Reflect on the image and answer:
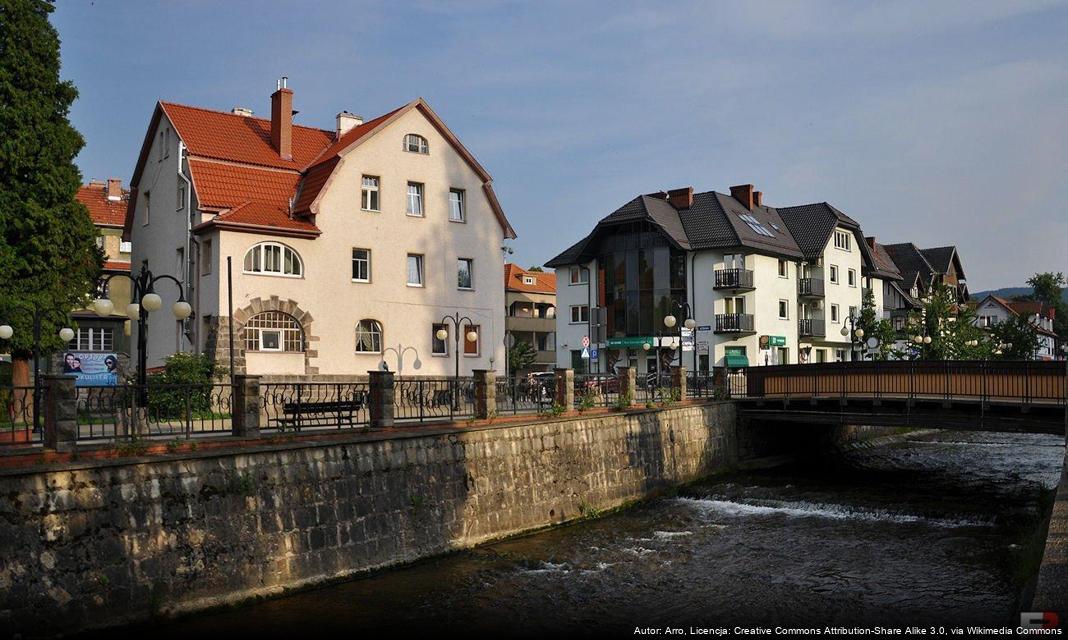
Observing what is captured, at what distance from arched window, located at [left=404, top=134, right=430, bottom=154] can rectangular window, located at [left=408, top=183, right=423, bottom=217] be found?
1.30 meters

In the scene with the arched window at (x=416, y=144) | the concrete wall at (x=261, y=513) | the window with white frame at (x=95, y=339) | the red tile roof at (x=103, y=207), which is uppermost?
the red tile roof at (x=103, y=207)

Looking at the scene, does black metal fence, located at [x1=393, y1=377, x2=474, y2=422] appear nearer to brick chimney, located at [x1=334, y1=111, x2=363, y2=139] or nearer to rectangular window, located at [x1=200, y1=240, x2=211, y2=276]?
rectangular window, located at [x1=200, y1=240, x2=211, y2=276]

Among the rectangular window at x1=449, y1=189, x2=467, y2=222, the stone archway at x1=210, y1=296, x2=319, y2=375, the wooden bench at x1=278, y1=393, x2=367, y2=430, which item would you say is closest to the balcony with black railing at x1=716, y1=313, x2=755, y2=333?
the rectangular window at x1=449, y1=189, x2=467, y2=222

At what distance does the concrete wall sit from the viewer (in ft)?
43.5

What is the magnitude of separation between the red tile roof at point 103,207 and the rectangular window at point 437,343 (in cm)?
3092

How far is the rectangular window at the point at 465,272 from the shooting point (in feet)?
122

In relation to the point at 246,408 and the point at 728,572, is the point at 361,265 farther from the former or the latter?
the point at 728,572

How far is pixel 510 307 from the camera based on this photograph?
250 feet

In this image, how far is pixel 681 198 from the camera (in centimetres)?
5800

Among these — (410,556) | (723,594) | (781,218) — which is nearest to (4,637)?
(410,556)

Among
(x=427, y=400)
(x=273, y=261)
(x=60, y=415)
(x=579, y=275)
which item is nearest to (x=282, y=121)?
(x=273, y=261)

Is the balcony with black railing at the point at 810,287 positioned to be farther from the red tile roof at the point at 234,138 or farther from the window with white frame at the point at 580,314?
the red tile roof at the point at 234,138

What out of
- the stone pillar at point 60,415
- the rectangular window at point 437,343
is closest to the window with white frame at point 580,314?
the rectangular window at point 437,343

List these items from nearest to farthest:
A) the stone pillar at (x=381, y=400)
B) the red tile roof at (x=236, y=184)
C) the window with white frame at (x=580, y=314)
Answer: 1. the stone pillar at (x=381, y=400)
2. the red tile roof at (x=236, y=184)
3. the window with white frame at (x=580, y=314)
